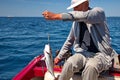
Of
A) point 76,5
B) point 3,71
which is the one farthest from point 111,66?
point 3,71

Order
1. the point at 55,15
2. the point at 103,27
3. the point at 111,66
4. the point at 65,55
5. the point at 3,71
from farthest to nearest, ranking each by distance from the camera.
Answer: the point at 3,71 → the point at 65,55 → the point at 111,66 → the point at 103,27 → the point at 55,15

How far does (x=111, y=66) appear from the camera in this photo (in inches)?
206

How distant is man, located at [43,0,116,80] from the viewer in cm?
455

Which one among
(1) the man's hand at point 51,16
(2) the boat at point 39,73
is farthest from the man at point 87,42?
(2) the boat at point 39,73

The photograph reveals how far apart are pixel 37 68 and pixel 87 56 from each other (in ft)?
4.52

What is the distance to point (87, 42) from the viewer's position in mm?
5066

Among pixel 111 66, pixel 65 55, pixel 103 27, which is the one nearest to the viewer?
pixel 103 27

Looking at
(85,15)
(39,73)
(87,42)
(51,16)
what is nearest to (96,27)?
(87,42)

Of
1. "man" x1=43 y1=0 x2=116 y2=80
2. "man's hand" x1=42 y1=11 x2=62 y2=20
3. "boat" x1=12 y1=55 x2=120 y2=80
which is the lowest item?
"boat" x1=12 y1=55 x2=120 y2=80

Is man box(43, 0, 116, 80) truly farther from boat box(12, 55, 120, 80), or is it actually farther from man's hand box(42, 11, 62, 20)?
boat box(12, 55, 120, 80)

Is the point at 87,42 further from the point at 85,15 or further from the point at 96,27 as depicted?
the point at 85,15

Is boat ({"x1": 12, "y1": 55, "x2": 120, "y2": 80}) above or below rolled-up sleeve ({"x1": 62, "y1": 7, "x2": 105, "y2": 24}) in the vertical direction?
below

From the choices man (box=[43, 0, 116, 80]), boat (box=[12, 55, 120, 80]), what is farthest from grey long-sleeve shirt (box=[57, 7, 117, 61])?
boat (box=[12, 55, 120, 80])

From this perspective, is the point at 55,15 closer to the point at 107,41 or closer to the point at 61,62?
the point at 107,41
